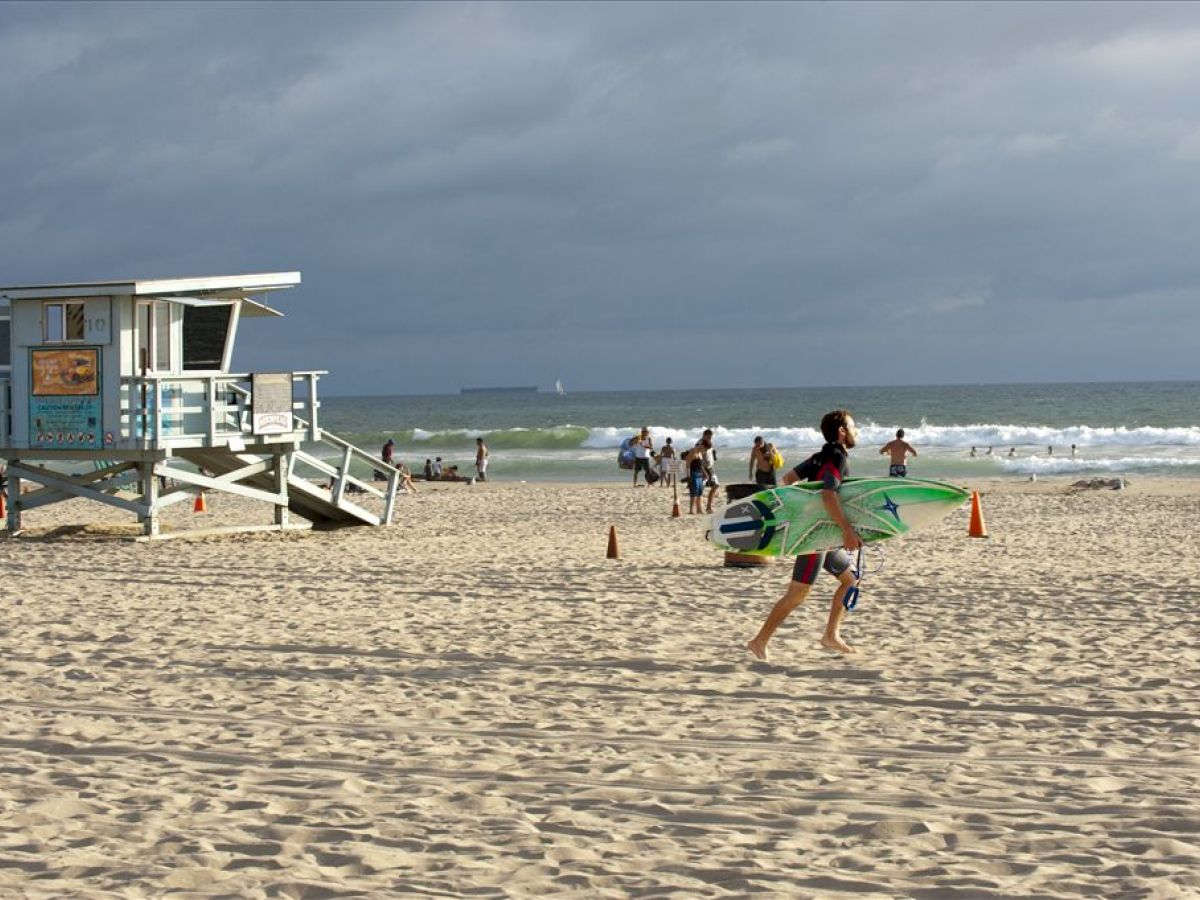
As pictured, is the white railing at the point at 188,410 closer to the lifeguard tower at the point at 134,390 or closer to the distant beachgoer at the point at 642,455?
the lifeguard tower at the point at 134,390

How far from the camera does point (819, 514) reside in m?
9.40

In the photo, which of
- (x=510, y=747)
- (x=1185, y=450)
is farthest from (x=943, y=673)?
(x=1185, y=450)

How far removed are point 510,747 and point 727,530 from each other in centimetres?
399

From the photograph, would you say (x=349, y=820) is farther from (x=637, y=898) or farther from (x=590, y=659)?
(x=590, y=659)

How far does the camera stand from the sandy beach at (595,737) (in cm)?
502

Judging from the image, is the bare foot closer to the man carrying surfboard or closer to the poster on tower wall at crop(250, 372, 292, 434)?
the man carrying surfboard

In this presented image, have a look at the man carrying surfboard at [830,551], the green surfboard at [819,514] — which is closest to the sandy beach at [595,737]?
the man carrying surfboard at [830,551]

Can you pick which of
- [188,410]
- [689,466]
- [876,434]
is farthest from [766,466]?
[876,434]

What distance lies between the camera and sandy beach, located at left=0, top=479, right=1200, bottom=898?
502cm

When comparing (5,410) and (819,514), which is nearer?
(819,514)

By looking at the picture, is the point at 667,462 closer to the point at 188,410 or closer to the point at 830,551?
the point at 188,410

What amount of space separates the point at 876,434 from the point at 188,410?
170 feet

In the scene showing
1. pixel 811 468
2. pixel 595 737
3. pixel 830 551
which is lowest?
pixel 595 737

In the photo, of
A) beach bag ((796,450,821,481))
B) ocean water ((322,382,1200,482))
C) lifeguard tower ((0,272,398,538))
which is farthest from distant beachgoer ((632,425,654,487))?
beach bag ((796,450,821,481))
